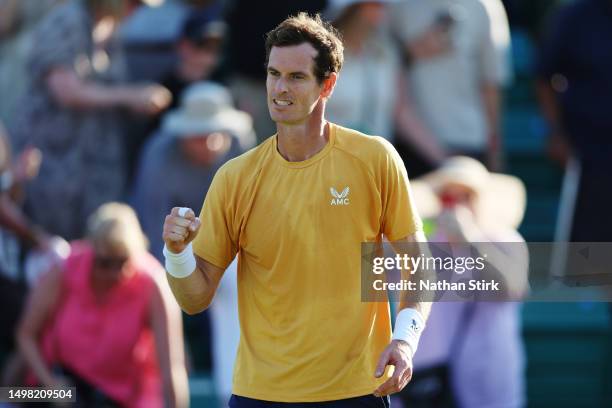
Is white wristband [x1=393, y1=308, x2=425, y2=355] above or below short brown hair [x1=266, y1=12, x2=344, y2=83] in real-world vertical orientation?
below

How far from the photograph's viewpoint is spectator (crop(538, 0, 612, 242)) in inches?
332

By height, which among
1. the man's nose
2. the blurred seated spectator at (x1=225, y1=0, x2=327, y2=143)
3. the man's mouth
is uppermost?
the blurred seated spectator at (x1=225, y1=0, x2=327, y2=143)

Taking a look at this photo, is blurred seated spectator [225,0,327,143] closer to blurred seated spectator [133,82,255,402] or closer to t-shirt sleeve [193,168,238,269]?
blurred seated spectator [133,82,255,402]

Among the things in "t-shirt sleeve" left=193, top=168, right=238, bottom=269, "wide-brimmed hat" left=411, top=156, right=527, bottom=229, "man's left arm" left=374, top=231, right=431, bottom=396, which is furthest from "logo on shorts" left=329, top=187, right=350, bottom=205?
"wide-brimmed hat" left=411, top=156, right=527, bottom=229

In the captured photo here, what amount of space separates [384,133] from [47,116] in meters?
1.87

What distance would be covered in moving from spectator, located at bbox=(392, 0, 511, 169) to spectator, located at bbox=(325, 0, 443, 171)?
13cm

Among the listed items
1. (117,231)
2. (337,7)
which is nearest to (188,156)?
(117,231)

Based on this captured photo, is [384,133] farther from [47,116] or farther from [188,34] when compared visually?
[47,116]

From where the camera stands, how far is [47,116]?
8422mm

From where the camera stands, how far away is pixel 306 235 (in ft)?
15.8

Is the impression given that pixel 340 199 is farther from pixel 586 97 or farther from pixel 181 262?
pixel 586 97

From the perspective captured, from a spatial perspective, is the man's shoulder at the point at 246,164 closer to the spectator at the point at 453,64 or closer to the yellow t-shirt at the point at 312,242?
the yellow t-shirt at the point at 312,242

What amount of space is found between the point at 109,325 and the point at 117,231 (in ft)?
1.55

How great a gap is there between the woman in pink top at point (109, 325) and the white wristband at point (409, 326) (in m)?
2.75
